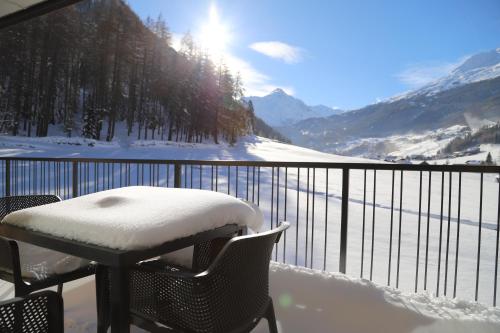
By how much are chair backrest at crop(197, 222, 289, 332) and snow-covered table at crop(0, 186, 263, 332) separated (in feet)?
0.72

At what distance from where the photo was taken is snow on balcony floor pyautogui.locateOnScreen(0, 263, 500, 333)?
190 centimetres

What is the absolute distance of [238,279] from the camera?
1.21m

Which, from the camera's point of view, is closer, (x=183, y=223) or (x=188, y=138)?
(x=183, y=223)

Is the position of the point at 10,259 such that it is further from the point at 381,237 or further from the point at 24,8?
the point at 381,237

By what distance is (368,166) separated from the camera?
2.52m

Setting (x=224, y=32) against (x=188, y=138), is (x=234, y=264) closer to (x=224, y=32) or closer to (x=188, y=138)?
(x=224, y=32)

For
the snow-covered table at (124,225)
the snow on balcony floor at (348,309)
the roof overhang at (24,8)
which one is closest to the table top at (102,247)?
the snow-covered table at (124,225)

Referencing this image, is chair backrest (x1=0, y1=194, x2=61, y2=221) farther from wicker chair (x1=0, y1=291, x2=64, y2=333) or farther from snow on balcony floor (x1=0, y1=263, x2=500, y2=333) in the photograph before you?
wicker chair (x1=0, y1=291, x2=64, y2=333)

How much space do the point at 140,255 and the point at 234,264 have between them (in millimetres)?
337

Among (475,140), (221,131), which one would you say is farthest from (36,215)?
(475,140)

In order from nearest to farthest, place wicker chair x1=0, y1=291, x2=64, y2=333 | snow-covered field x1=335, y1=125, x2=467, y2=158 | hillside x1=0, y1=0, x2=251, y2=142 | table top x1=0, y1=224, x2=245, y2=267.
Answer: wicker chair x1=0, y1=291, x2=64, y2=333 < table top x1=0, y1=224, x2=245, y2=267 < hillside x1=0, y1=0, x2=251, y2=142 < snow-covered field x1=335, y1=125, x2=467, y2=158

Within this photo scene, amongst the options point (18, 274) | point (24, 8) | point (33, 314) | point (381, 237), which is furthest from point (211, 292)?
point (381, 237)

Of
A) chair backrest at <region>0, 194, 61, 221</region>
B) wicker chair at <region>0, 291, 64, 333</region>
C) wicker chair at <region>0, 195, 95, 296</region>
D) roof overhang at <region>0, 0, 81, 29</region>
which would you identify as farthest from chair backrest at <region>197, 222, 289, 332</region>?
roof overhang at <region>0, 0, 81, 29</region>

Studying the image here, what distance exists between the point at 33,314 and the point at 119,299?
26cm
